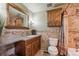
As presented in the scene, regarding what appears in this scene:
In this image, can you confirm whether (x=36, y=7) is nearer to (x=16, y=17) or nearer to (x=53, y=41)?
(x=16, y=17)

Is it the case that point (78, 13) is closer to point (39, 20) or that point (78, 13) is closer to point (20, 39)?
point (39, 20)

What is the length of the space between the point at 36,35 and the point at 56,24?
37 centimetres

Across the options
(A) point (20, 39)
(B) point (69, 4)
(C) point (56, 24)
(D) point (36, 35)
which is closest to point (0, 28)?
(A) point (20, 39)

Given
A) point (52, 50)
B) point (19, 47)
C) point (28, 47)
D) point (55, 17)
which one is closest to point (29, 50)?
point (28, 47)

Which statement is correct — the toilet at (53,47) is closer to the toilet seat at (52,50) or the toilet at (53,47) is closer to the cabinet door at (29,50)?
the toilet seat at (52,50)

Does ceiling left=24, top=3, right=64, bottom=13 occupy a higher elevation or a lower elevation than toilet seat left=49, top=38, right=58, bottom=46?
higher

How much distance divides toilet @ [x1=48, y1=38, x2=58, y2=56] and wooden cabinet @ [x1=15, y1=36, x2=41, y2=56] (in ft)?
0.59

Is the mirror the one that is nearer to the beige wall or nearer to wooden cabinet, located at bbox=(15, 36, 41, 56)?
the beige wall

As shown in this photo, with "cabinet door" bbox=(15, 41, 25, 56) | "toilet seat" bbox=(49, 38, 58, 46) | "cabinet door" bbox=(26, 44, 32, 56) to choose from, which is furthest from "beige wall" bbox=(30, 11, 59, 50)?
"cabinet door" bbox=(15, 41, 25, 56)

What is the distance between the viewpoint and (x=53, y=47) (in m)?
2.34

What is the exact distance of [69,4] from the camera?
91.4 inches

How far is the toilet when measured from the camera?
232 cm

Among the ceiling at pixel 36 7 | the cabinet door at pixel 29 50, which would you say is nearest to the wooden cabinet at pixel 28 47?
the cabinet door at pixel 29 50

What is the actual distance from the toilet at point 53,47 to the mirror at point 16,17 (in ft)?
1.58
